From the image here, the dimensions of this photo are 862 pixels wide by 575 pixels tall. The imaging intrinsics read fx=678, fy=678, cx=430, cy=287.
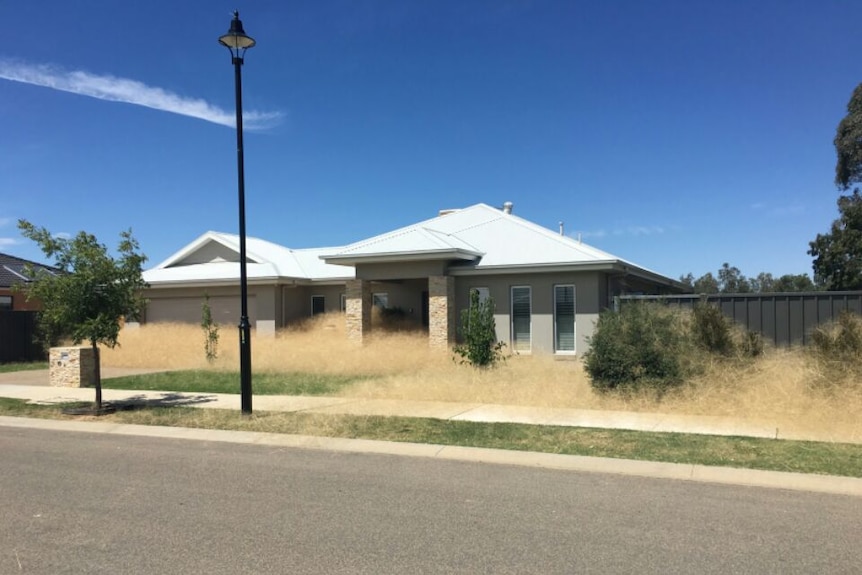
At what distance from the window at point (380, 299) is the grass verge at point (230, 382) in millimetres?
7431

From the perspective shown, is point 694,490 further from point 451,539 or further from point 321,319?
point 321,319

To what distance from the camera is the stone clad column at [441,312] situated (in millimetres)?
20906

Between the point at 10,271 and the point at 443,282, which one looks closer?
the point at 443,282

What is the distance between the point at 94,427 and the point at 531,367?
9672 mm

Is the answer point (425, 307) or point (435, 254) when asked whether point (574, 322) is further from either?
point (425, 307)

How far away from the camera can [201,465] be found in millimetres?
8492

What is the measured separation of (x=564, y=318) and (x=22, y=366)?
61.0 ft

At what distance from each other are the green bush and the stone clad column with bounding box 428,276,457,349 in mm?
7911

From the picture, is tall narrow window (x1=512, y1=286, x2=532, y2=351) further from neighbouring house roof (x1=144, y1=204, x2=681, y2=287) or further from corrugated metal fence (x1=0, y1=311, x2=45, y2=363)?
corrugated metal fence (x1=0, y1=311, x2=45, y2=363)

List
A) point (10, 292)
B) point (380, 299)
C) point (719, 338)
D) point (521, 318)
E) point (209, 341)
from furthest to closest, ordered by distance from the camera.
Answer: point (10, 292)
point (380, 299)
point (209, 341)
point (521, 318)
point (719, 338)

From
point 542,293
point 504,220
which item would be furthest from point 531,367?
point 504,220

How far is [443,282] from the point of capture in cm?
2105

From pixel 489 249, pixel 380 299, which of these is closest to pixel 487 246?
pixel 489 249

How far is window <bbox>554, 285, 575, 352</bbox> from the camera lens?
1995 centimetres
